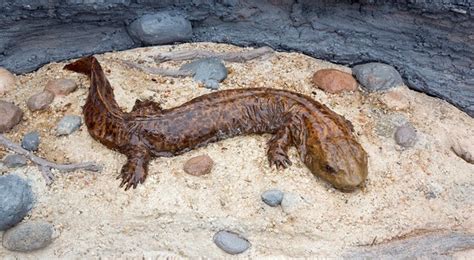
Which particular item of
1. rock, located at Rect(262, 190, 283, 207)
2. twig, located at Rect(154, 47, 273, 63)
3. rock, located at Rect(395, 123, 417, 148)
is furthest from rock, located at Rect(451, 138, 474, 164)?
twig, located at Rect(154, 47, 273, 63)

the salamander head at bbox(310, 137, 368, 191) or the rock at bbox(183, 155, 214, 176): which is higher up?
the salamander head at bbox(310, 137, 368, 191)

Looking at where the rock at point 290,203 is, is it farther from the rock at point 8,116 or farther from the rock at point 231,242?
the rock at point 8,116

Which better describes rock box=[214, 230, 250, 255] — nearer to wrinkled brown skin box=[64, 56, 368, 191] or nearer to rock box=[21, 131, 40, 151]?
wrinkled brown skin box=[64, 56, 368, 191]

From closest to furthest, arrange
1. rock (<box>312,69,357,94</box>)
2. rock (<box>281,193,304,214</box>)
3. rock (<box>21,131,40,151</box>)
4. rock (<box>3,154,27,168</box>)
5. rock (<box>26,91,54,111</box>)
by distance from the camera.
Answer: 1. rock (<box>281,193,304,214</box>)
2. rock (<box>3,154,27,168</box>)
3. rock (<box>21,131,40,151</box>)
4. rock (<box>26,91,54,111</box>)
5. rock (<box>312,69,357,94</box>)

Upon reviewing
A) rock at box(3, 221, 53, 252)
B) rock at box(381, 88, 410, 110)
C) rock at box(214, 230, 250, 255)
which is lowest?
rock at box(3, 221, 53, 252)

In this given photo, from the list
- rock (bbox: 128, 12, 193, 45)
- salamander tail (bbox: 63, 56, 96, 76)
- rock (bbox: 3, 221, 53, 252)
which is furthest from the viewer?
rock (bbox: 128, 12, 193, 45)

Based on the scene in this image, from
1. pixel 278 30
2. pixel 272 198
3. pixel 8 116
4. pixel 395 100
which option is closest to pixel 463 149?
pixel 395 100

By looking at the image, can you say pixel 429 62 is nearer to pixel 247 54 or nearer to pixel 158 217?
pixel 247 54

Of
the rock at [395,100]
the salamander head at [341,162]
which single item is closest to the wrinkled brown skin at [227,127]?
the salamander head at [341,162]
